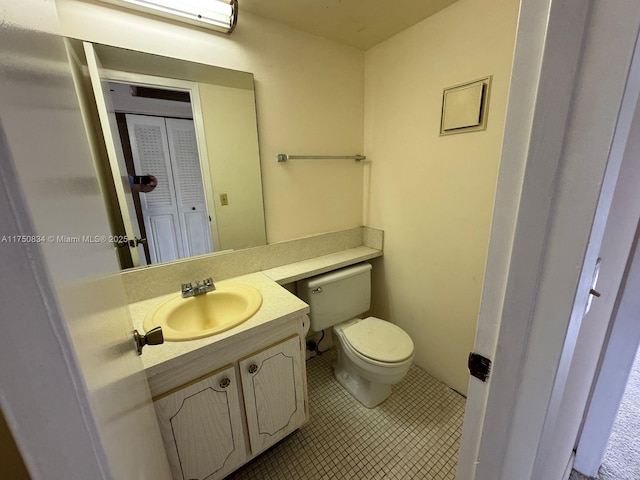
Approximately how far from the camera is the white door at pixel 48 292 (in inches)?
9.3

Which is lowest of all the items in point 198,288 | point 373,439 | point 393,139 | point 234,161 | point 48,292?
point 373,439

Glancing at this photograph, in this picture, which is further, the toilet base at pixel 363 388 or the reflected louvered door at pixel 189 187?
the toilet base at pixel 363 388

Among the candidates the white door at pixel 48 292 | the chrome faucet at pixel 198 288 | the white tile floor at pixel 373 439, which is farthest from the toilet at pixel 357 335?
the white door at pixel 48 292

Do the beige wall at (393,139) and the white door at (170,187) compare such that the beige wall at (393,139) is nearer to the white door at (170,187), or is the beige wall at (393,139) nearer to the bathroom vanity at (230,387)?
the white door at (170,187)

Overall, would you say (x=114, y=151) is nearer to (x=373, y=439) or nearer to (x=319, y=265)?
(x=319, y=265)

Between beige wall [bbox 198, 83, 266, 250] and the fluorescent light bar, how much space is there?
0.25m

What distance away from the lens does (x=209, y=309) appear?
4.17 feet

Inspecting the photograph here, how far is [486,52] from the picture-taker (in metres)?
1.21

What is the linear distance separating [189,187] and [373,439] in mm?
1625

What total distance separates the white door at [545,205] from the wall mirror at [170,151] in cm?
126

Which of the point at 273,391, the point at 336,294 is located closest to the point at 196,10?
the point at 336,294

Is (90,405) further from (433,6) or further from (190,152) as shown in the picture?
(433,6)

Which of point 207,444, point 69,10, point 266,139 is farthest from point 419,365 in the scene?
point 69,10

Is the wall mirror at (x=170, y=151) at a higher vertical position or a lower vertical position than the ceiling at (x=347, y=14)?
lower
